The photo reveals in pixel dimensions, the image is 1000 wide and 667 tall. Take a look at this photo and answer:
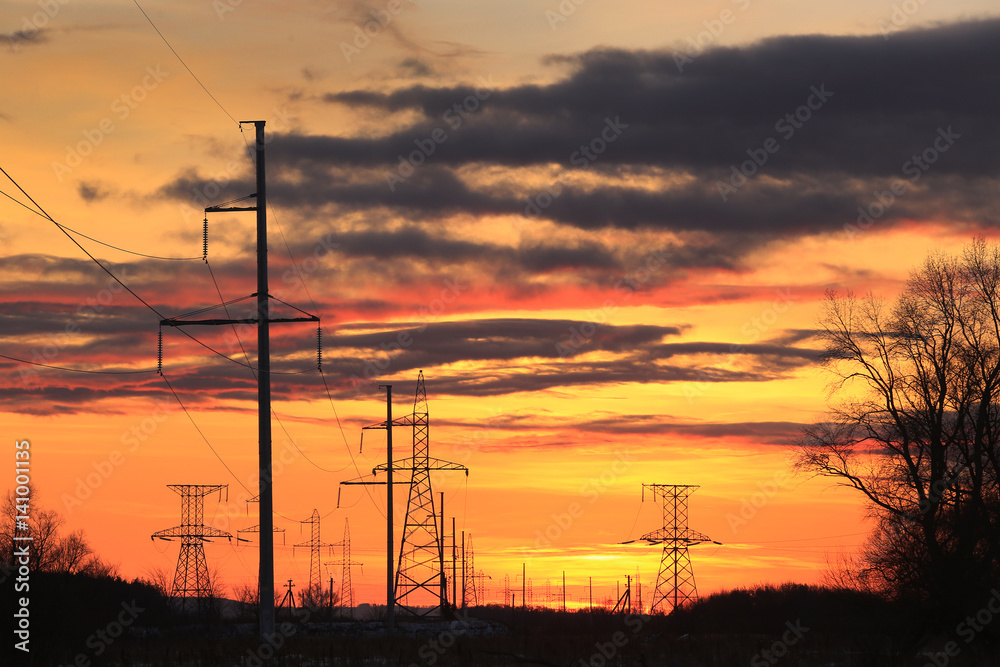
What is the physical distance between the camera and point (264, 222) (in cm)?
3306

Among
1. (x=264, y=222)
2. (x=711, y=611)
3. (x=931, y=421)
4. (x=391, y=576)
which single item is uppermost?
(x=264, y=222)

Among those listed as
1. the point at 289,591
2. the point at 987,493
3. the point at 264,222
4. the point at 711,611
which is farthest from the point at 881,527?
the point at 289,591

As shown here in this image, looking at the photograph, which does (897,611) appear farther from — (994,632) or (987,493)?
(987,493)

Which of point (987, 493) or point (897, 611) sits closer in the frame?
point (897, 611)

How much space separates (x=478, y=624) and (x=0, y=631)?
162ft

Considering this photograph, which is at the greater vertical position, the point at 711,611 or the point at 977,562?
the point at 977,562

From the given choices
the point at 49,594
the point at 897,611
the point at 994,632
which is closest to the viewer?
the point at 49,594

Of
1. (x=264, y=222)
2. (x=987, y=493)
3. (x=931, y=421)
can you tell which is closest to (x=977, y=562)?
(x=987, y=493)

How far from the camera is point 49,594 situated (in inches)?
1122

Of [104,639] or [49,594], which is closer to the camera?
[49,594]

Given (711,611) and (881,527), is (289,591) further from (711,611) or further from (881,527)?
(881,527)

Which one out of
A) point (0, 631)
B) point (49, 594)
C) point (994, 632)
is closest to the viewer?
point (0, 631)

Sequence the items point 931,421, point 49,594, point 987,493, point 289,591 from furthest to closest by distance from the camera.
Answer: point 289,591 < point 931,421 < point 987,493 < point 49,594

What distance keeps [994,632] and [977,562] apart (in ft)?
8.80
